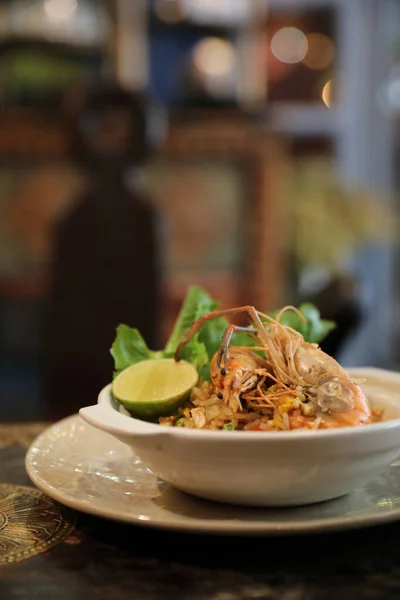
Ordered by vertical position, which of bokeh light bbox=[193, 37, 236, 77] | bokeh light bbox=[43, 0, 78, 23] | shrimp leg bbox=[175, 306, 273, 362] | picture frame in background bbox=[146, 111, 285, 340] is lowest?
picture frame in background bbox=[146, 111, 285, 340]

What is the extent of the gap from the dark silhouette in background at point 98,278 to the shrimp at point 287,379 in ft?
3.77

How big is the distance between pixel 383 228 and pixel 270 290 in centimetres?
76

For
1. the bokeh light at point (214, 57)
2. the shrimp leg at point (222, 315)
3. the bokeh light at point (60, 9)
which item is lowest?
the shrimp leg at point (222, 315)

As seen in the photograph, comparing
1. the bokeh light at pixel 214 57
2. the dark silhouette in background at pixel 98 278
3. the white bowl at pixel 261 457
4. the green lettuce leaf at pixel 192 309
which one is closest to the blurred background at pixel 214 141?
Answer: the bokeh light at pixel 214 57

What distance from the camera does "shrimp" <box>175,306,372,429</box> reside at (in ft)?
2.30

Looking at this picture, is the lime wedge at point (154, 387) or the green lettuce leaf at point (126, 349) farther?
the green lettuce leaf at point (126, 349)

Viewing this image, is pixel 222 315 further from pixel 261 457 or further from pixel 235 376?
pixel 261 457

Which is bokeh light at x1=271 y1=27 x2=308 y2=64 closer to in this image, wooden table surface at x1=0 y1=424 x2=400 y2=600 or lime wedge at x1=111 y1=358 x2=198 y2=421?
lime wedge at x1=111 y1=358 x2=198 y2=421

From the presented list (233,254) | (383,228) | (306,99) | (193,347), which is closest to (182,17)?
(306,99)

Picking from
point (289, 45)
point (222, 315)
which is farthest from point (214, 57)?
point (222, 315)

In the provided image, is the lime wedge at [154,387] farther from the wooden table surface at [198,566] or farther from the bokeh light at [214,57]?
the bokeh light at [214,57]

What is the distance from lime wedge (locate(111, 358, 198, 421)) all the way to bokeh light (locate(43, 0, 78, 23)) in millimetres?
3320

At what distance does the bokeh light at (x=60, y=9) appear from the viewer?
12.3 ft

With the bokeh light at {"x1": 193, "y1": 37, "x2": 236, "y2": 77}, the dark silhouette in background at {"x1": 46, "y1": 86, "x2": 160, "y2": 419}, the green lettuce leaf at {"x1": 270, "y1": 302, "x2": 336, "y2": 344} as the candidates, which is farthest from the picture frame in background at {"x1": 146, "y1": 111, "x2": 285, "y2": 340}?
the green lettuce leaf at {"x1": 270, "y1": 302, "x2": 336, "y2": 344}
